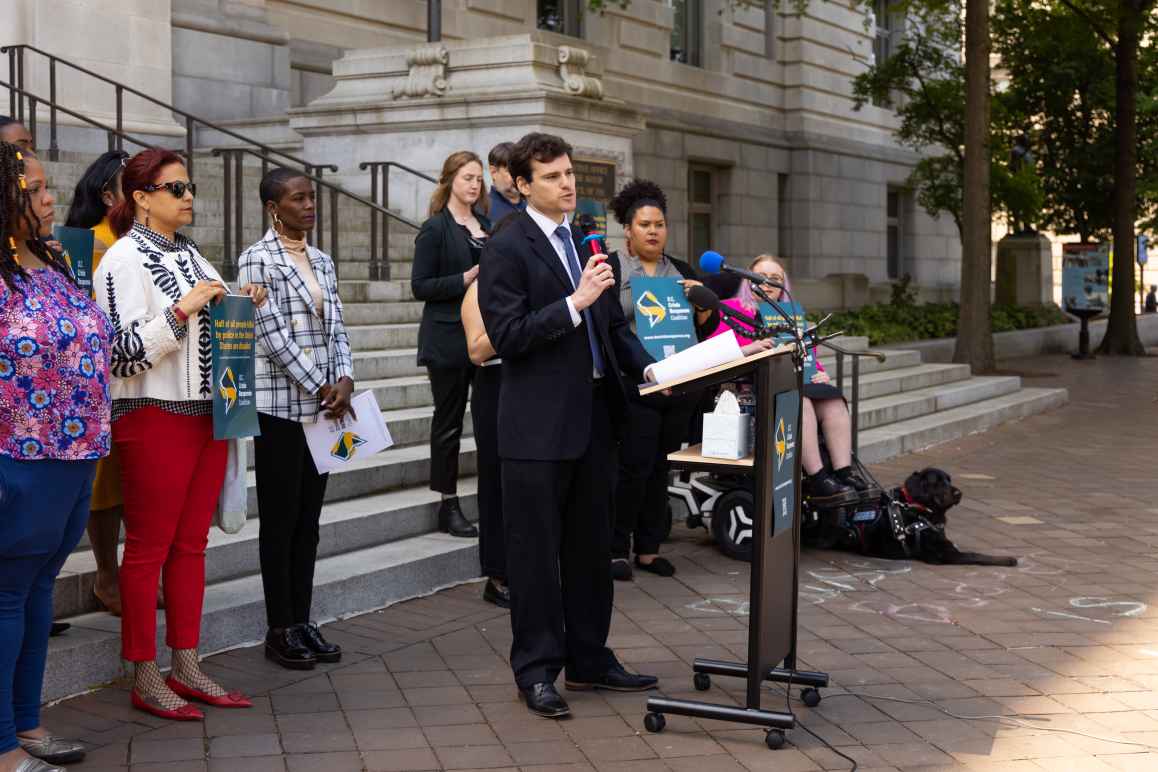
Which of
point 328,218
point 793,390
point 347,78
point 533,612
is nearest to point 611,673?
point 533,612

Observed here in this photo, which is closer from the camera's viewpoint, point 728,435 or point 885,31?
point 728,435

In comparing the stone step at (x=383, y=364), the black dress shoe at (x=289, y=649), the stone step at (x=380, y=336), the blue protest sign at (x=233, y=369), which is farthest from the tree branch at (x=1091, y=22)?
the blue protest sign at (x=233, y=369)

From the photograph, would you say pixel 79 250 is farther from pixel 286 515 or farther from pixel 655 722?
pixel 655 722

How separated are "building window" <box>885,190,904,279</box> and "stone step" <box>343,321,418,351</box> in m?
22.0

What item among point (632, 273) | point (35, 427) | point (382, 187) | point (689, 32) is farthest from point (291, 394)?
point (689, 32)

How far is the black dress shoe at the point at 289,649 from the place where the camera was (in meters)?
5.91

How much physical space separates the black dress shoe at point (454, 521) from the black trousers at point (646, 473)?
79 centimetres

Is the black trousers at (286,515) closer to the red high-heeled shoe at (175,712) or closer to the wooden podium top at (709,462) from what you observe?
the red high-heeled shoe at (175,712)

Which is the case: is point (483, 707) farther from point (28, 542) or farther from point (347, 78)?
point (347, 78)

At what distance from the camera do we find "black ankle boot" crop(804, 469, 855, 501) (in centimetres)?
820

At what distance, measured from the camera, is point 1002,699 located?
18.5 feet

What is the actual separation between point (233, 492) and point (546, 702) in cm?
146

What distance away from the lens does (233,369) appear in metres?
5.34

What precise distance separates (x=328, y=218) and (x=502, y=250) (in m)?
8.38
